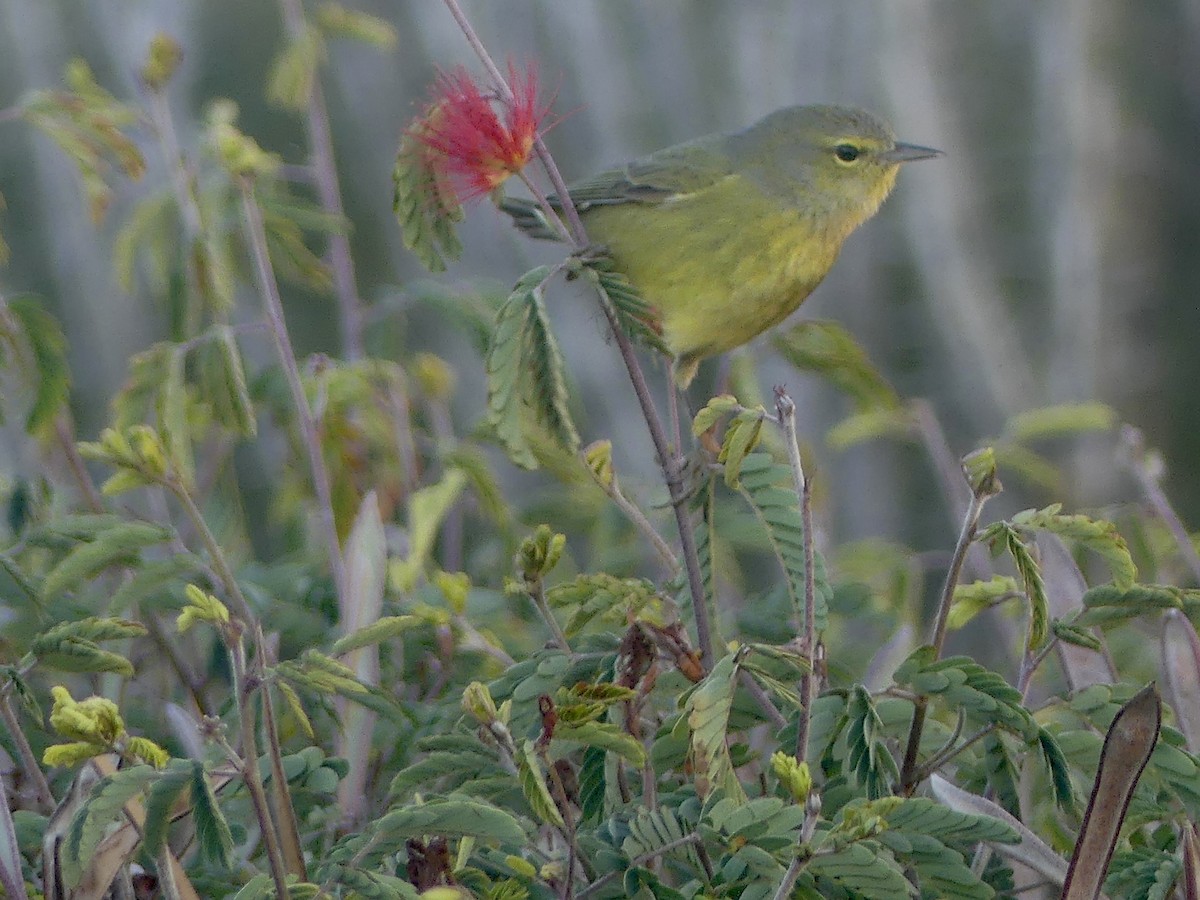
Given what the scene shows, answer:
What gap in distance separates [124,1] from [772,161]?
2.59 meters

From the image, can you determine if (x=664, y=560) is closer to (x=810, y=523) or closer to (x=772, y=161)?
(x=810, y=523)

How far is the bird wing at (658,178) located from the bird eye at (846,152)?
24 centimetres

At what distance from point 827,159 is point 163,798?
1.76 meters

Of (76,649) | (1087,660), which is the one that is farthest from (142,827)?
(1087,660)

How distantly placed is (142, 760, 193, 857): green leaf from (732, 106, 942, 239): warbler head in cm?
144

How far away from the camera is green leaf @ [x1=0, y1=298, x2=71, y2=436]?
190 cm

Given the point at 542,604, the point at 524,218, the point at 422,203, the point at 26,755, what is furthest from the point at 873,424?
the point at 26,755

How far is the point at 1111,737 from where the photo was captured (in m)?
1.09

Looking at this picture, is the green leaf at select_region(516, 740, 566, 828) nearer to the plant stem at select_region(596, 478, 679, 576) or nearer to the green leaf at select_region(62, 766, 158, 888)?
the green leaf at select_region(62, 766, 158, 888)

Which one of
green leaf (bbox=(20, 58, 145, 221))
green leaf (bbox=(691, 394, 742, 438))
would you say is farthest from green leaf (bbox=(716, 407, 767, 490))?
green leaf (bbox=(20, 58, 145, 221))

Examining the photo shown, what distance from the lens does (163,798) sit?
109cm

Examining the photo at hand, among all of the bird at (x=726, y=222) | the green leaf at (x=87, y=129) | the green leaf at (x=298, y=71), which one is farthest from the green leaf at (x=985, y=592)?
the green leaf at (x=298, y=71)

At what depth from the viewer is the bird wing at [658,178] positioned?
7.32 ft

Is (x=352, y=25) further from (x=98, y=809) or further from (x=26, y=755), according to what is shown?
(x=98, y=809)
